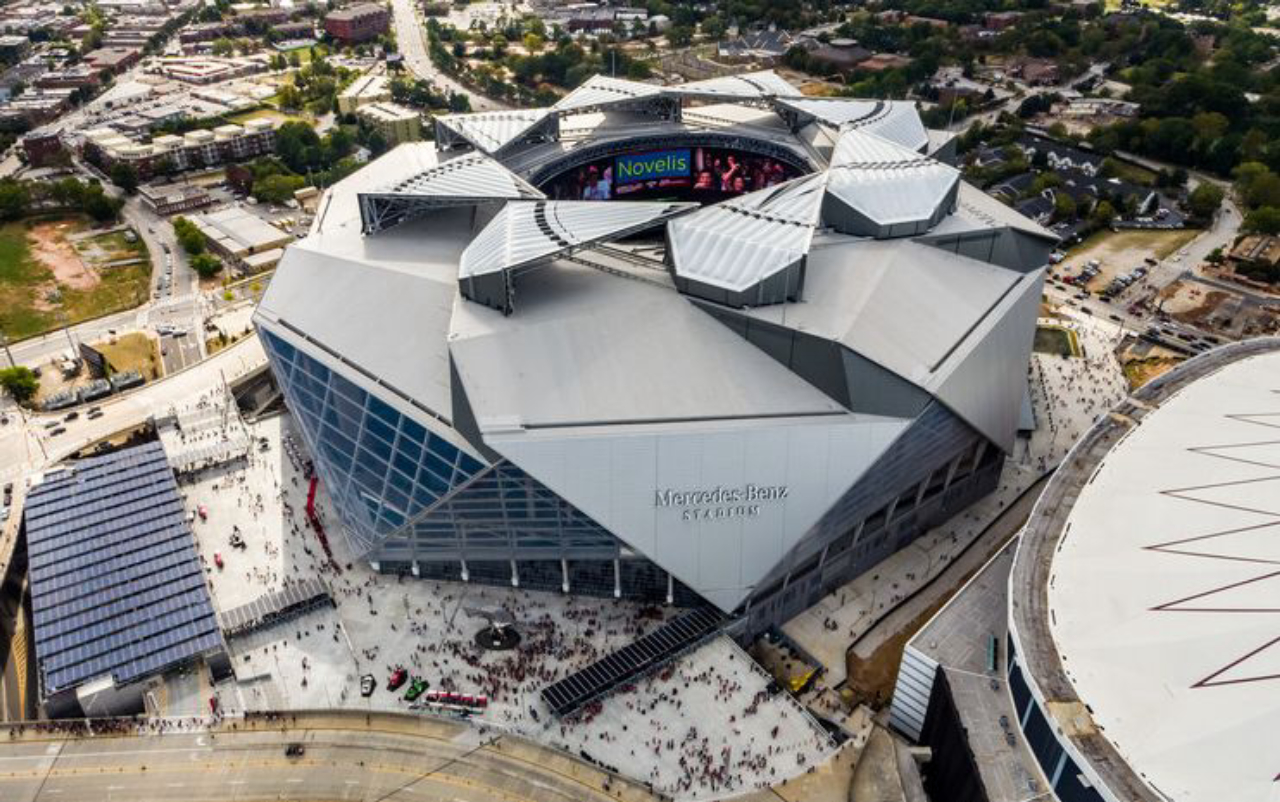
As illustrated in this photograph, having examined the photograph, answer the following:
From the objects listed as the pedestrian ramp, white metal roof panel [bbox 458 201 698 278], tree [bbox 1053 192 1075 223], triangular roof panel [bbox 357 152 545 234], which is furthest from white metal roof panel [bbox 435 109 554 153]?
tree [bbox 1053 192 1075 223]

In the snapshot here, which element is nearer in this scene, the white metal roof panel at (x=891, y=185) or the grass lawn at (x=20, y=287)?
the white metal roof panel at (x=891, y=185)

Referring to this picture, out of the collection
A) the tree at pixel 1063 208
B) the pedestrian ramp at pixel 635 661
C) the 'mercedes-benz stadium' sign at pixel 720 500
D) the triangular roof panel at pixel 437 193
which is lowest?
the pedestrian ramp at pixel 635 661

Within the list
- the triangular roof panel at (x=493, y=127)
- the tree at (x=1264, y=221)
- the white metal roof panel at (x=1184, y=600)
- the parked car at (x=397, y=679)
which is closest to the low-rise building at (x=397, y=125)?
the triangular roof panel at (x=493, y=127)

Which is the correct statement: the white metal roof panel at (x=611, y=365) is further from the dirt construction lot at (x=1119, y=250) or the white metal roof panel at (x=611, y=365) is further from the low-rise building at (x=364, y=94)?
the low-rise building at (x=364, y=94)

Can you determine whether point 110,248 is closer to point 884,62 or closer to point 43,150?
point 43,150

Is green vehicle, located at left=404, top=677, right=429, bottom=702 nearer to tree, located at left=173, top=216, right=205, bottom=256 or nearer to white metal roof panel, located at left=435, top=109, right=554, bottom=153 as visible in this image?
white metal roof panel, located at left=435, top=109, right=554, bottom=153

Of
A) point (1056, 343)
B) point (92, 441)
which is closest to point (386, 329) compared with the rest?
point (92, 441)

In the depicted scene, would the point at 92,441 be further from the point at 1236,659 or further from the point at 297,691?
the point at 1236,659

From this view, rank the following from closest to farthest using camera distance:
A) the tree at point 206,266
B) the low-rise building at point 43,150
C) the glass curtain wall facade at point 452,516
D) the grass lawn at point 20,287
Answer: the glass curtain wall facade at point 452,516, the grass lawn at point 20,287, the tree at point 206,266, the low-rise building at point 43,150
